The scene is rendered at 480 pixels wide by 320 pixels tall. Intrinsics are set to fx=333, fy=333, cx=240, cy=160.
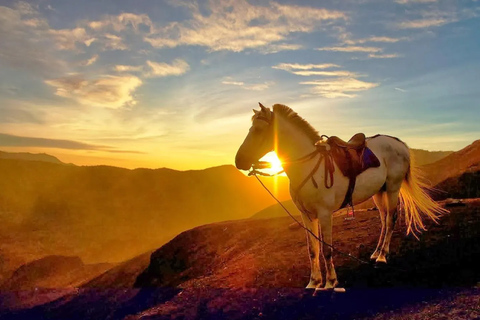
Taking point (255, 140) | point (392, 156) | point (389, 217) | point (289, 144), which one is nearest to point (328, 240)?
point (289, 144)

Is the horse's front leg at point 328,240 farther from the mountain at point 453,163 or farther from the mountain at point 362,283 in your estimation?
the mountain at point 453,163

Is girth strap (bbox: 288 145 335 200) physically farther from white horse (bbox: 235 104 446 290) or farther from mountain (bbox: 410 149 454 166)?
mountain (bbox: 410 149 454 166)

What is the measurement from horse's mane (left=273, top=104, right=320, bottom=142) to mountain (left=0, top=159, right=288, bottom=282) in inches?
3090

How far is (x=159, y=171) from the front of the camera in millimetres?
167625

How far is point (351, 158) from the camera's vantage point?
8016 millimetres

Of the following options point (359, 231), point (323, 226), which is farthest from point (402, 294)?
point (359, 231)

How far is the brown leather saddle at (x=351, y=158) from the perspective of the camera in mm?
7867

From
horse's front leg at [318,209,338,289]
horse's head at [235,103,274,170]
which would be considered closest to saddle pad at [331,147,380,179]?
horse's front leg at [318,209,338,289]

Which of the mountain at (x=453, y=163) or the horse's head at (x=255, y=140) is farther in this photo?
the mountain at (x=453, y=163)

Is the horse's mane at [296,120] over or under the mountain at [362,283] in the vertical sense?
over

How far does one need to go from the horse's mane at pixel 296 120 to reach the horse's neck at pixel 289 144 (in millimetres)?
135

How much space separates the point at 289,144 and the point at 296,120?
0.60 metres

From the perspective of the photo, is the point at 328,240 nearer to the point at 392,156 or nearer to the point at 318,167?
the point at 318,167

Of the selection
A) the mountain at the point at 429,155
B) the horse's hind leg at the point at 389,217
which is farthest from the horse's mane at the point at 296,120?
the mountain at the point at 429,155
